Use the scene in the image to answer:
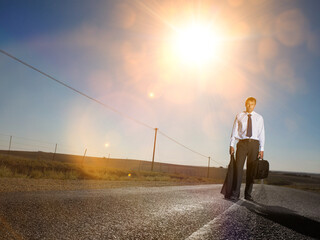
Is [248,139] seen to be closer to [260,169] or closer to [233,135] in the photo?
[233,135]

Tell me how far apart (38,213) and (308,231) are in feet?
6.31

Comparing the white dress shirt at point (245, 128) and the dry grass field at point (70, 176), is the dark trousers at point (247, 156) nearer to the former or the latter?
the white dress shirt at point (245, 128)

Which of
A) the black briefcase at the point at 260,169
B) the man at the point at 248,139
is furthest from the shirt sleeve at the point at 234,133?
the black briefcase at the point at 260,169

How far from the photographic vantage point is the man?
3750 millimetres

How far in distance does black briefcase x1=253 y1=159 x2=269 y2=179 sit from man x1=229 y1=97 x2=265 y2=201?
92mm

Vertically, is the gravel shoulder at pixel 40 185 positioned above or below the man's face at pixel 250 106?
below

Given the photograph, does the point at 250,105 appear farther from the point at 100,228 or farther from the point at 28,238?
the point at 28,238

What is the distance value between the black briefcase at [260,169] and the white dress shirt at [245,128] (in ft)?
1.15

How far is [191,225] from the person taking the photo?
1.50 metres

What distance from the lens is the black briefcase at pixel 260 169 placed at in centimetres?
358

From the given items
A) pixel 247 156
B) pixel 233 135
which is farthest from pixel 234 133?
pixel 247 156

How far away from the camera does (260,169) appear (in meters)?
3.61

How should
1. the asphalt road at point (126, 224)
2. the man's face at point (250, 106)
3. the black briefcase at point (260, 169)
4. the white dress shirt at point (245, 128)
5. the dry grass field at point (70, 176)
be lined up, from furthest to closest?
the dry grass field at point (70, 176) → the man's face at point (250, 106) → the white dress shirt at point (245, 128) → the black briefcase at point (260, 169) → the asphalt road at point (126, 224)

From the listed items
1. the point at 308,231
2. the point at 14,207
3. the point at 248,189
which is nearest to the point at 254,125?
the point at 248,189
